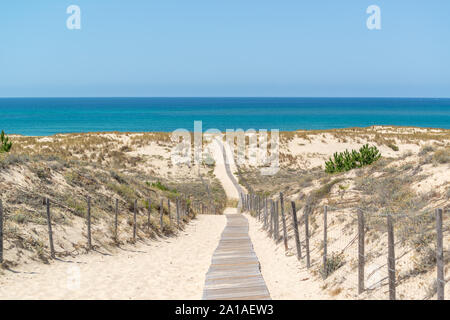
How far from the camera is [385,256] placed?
1060cm

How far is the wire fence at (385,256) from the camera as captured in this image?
8.47m

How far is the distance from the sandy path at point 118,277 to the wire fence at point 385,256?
11.9 ft

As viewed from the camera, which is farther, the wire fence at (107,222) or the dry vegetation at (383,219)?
the wire fence at (107,222)

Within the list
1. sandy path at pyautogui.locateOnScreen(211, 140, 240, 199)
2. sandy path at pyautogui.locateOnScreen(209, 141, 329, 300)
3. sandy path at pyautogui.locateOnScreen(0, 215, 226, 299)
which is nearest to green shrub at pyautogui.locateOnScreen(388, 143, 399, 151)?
sandy path at pyautogui.locateOnScreen(211, 140, 240, 199)

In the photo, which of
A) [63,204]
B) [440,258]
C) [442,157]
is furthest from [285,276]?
[63,204]

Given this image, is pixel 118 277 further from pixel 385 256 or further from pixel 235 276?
pixel 385 256

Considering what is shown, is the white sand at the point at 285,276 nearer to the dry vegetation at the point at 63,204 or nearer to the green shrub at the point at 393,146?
the dry vegetation at the point at 63,204

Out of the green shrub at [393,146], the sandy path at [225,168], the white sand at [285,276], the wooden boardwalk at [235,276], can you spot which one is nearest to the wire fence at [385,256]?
the white sand at [285,276]

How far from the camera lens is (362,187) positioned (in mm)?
18719

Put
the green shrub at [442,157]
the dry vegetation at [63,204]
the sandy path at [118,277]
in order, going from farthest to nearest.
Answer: the green shrub at [442,157] → the dry vegetation at [63,204] → the sandy path at [118,277]
